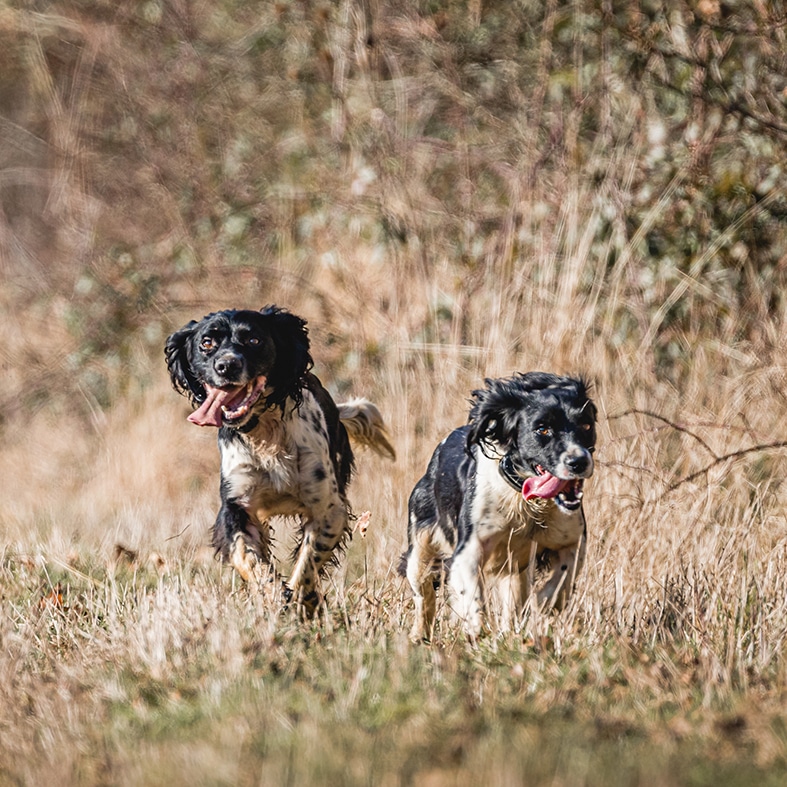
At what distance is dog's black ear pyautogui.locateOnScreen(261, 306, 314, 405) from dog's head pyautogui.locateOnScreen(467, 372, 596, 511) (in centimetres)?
103

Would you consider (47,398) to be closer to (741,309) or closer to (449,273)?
(449,273)

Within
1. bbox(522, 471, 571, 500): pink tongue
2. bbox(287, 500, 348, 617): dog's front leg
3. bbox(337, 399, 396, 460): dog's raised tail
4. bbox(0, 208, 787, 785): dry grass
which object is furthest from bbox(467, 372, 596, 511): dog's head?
bbox(337, 399, 396, 460): dog's raised tail

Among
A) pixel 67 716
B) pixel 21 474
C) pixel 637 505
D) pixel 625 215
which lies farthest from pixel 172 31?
pixel 67 716

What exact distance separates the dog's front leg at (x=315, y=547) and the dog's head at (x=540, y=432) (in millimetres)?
971

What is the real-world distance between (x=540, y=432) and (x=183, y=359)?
5.98 ft

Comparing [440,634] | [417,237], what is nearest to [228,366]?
[440,634]

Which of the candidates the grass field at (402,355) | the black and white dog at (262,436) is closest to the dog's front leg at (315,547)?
the black and white dog at (262,436)

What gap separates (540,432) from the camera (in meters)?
4.95

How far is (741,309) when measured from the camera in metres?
7.84

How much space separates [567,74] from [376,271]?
1.81 m

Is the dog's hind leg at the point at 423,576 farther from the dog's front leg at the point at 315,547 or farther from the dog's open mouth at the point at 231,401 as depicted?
the dog's open mouth at the point at 231,401

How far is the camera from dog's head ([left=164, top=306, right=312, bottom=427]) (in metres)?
5.68

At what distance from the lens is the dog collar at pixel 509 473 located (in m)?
5.04

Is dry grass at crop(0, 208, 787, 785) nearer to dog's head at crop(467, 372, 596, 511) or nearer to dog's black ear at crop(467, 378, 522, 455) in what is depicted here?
dog's head at crop(467, 372, 596, 511)
